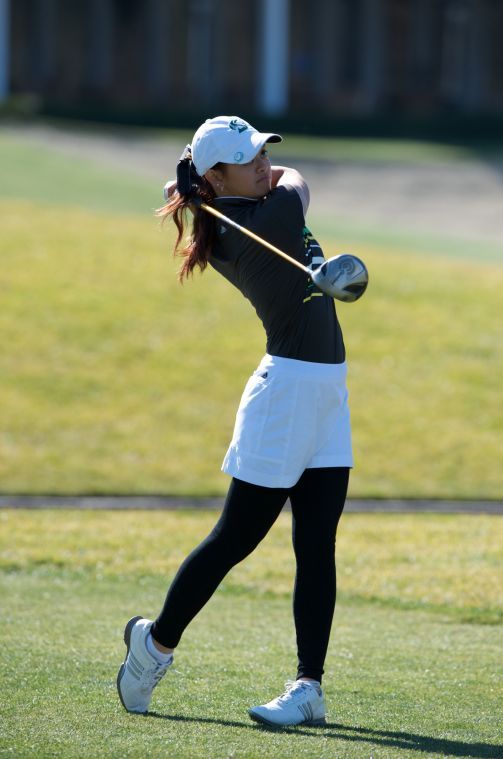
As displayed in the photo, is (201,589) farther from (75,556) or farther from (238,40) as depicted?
(238,40)

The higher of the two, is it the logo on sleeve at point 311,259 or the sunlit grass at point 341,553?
the logo on sleeve at point 311,259

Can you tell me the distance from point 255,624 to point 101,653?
3.63 feet

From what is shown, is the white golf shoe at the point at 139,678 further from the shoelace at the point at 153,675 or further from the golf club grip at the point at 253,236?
the golf club grip at the point at 253,236

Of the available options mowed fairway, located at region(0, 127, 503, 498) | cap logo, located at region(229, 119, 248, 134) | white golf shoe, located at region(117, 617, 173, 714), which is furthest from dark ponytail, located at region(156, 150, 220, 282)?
mowed fairway, located at region(0, 127, 503, 498)

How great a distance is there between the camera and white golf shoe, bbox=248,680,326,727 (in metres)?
4.28

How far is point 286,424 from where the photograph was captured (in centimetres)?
432

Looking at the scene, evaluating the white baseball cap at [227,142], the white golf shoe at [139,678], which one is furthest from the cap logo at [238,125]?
the white golf shoe at [139,678]

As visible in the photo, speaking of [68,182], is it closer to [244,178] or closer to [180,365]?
[180,365]

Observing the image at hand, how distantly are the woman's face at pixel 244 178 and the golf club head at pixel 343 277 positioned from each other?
51 cm

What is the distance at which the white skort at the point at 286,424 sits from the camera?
4.32m

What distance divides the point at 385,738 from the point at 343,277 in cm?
139

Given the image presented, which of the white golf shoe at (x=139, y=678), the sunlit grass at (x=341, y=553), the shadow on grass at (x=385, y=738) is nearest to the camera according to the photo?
the shadow on grass at (x=385, y=738)

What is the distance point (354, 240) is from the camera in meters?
17.6

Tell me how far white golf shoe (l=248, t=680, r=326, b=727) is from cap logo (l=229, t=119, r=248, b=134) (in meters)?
1.78
